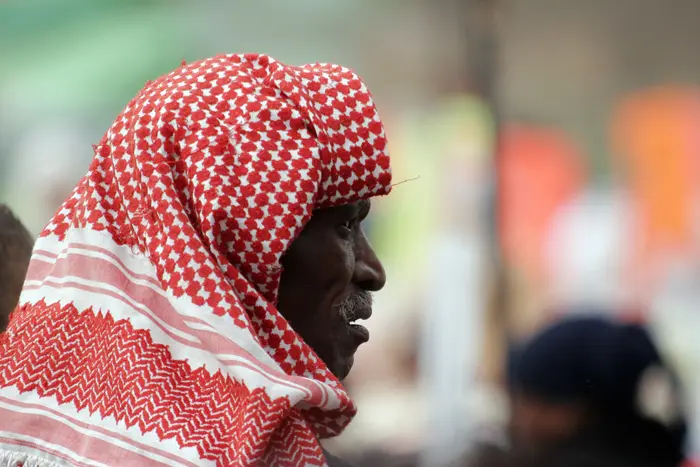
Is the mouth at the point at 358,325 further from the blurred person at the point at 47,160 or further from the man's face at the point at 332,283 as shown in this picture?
the blurred person at the point at 47,160

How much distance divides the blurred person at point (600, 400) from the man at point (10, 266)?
263 centimetres

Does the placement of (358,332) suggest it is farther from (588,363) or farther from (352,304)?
(588,363)

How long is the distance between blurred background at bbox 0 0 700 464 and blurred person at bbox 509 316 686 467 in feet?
4.27

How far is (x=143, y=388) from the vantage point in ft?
6.81

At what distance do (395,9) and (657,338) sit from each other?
9.82ft

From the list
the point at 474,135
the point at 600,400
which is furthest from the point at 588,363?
the point at 474,135

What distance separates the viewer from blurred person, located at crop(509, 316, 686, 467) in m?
4.67

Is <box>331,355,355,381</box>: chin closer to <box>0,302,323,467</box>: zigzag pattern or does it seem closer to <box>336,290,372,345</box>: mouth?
<box>336,290,372,345</box>: mouth

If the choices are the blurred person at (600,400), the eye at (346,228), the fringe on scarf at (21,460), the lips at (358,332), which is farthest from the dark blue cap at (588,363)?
the fringe on scarf at (21,460)

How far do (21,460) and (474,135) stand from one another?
5718 millimetres

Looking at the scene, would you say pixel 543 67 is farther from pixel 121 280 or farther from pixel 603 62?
pixel 121 280

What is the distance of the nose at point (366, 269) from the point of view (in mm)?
2486

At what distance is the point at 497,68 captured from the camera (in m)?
7.51

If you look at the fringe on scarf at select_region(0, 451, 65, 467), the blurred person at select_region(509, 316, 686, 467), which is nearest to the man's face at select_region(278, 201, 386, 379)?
the fringe on scarf at select_region(0, 451, 65, 467)
